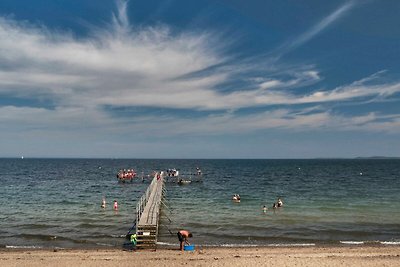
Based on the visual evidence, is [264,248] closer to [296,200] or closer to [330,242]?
[330,242]

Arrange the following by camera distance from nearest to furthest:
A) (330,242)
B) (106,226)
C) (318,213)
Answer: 1. (330,242)
2. (106,226)
3. (318,213)

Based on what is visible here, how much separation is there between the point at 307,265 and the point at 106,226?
1628 centimetres

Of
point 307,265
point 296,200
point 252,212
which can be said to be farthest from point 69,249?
point 296,200

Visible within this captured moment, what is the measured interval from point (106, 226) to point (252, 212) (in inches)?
536

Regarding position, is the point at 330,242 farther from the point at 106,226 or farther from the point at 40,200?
the point at 40,200

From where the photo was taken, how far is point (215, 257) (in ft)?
63.1

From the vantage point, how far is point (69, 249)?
71.8 feet

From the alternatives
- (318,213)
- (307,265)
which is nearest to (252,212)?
(318,213)

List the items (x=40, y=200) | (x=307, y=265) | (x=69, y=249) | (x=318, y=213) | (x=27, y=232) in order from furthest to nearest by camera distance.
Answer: (x=40, y=200) → (x=318, y=213) → (x=27, y=232) → (x=69, y=249) → (x=307, y=265)

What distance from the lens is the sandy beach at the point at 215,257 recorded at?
18.3 m

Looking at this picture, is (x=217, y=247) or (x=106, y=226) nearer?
(x=217, y=247)

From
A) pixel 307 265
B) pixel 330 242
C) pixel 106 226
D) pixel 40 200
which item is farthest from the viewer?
pixel 40 200

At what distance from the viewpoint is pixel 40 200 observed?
45375 mm

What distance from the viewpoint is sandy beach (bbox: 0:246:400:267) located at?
18.3 meters
